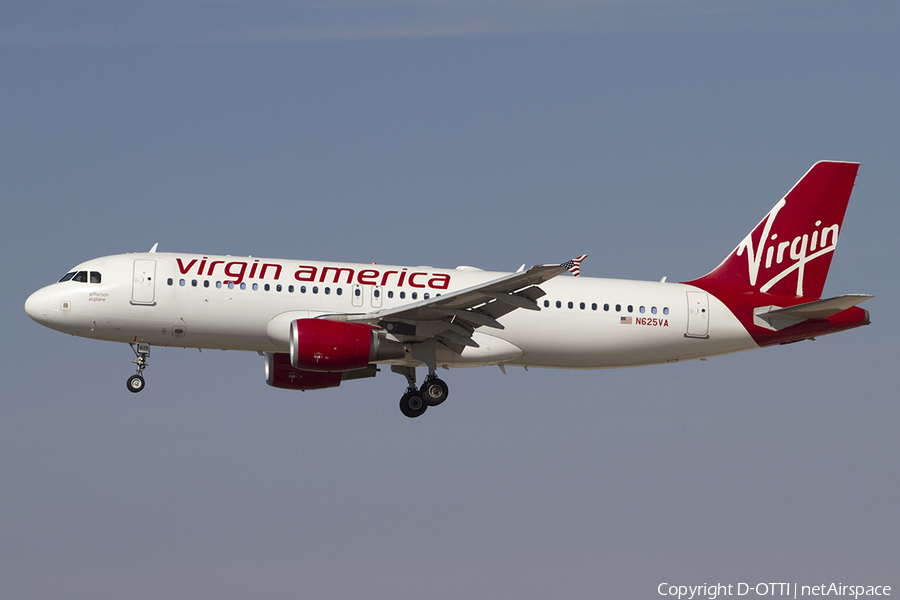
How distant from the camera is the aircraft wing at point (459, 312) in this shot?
33375 millimetres

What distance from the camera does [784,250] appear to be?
40.6 metres

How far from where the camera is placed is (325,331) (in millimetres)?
34406

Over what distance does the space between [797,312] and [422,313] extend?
12302mm

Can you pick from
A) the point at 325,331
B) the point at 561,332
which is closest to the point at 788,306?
the point at 561,332

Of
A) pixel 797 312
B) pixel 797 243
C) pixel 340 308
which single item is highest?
pixel 797 243

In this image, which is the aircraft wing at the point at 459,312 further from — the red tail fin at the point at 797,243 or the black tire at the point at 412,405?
the red tail fin at the point at 797,243

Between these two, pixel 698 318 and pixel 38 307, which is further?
pixel 698 318

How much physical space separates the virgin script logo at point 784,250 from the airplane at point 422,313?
5 cm

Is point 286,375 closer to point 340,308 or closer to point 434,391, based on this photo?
point 340,308

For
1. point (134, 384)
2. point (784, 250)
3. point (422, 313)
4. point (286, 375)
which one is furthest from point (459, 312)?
point (784, 250)

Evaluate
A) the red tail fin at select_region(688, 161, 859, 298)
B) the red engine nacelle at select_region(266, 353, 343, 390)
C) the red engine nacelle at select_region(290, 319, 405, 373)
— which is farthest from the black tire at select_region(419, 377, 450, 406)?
the red tail fin at select_region(688, 161, 859, 298)

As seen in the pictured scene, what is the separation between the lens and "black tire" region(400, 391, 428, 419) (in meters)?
38.0

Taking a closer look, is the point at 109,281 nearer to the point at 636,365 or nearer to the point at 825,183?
the point at 636,365

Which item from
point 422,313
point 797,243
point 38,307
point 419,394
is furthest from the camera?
point 797,243
